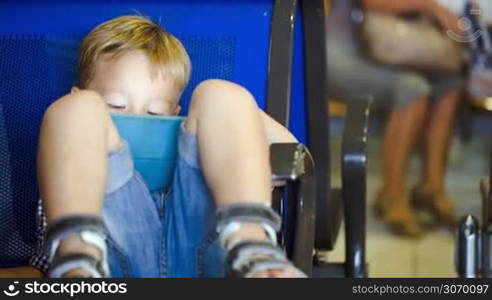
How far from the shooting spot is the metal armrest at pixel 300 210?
1470 millimetres

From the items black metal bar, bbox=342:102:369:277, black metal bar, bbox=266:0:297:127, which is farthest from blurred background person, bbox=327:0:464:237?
black metal bar, bbox=266:0:297:127

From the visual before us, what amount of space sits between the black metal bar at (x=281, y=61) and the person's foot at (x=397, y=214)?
149 cm

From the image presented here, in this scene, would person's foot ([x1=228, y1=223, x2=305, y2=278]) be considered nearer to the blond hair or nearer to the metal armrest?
the metal armrest

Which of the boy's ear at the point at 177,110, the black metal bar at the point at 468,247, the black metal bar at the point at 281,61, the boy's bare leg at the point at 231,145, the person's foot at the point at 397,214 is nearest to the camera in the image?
the boy's bare leg at the point at 231,145

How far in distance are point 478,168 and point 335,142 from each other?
0.54m

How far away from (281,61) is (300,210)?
43 centimetres

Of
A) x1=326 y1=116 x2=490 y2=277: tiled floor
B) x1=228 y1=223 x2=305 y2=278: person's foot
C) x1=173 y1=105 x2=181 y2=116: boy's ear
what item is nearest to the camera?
x1=228 y1=223 x2=305 y2=278: person's foot

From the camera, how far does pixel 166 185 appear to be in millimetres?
1507

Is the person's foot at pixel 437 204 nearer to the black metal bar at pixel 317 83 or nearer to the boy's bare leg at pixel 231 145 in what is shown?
the black metal bar at pixel 317 83

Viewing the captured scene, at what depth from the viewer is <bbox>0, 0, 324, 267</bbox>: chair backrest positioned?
177 centimetres

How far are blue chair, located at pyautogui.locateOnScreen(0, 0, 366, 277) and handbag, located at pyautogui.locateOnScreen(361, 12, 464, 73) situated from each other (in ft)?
4.64

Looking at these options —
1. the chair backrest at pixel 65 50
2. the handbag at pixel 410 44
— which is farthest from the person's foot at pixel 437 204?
the chair backrest at pixel 65 50

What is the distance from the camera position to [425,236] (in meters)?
3.19

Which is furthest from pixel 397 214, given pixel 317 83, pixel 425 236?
pixel 317 83
